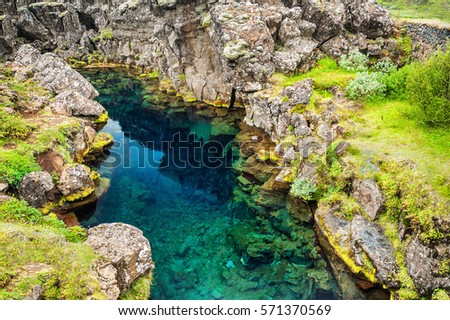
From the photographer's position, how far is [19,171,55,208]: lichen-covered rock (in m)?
23.5

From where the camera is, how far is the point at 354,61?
124 ft

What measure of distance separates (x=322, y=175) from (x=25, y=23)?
321 feet

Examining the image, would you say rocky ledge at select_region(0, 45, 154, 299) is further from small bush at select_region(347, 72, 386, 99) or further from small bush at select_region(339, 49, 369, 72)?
small bush at select_region(339, 49, 369, 72)

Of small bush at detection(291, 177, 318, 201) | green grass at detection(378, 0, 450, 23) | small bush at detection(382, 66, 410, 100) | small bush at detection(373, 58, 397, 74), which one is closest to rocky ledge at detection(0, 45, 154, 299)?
small bush at detection(291, 177, 318, 201)

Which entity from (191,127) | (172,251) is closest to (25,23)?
(191,127)

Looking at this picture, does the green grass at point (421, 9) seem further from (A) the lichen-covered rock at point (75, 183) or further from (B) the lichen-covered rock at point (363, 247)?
(A) the lichen-covered rock at point (75, 183)

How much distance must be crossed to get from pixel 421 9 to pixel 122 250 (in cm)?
5066

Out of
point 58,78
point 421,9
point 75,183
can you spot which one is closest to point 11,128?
point 75,183

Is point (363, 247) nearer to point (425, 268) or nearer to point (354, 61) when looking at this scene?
point (425, 268)

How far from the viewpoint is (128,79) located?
7319 cm

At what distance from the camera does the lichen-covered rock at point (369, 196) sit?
64.3 ft

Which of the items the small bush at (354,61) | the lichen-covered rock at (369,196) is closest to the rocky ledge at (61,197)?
the lichen-covered rock at (369,196)

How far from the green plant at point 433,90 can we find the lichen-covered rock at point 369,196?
672 centimetres

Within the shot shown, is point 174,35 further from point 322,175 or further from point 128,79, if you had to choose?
point 322,175
